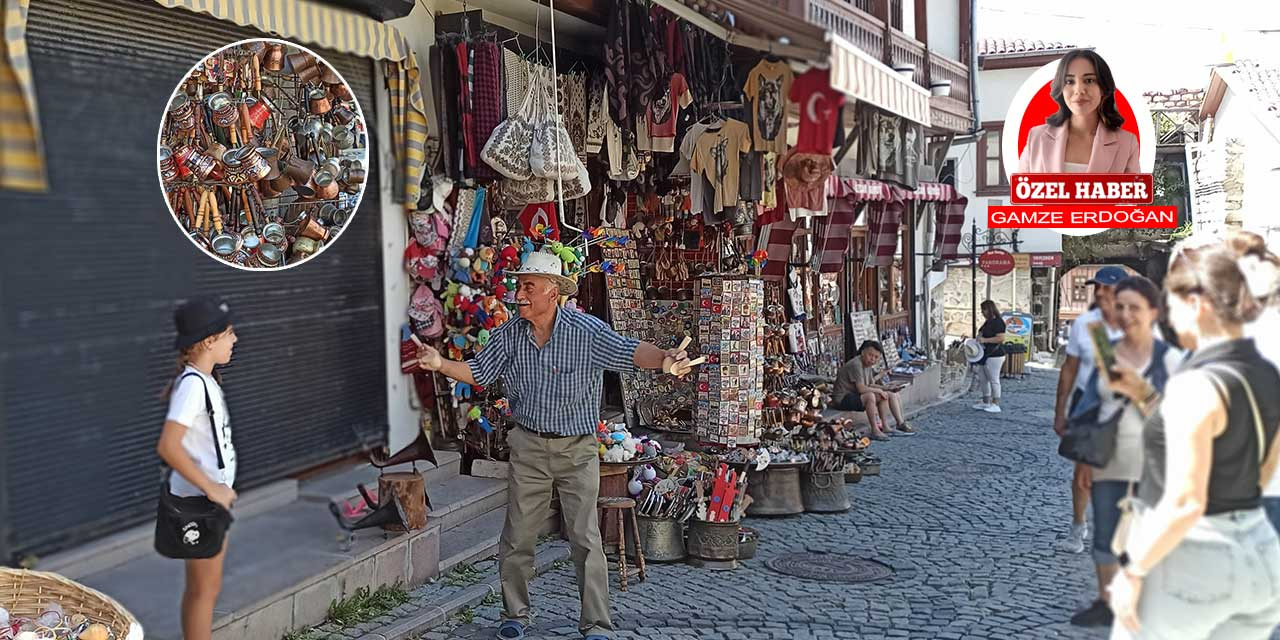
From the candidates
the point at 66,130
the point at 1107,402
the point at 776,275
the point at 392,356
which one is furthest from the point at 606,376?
the point at 1107,402

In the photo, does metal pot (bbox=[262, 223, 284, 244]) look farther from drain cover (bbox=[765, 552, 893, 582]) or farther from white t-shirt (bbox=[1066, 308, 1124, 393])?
drain cover (bbox=[765, 552, 893, 582])

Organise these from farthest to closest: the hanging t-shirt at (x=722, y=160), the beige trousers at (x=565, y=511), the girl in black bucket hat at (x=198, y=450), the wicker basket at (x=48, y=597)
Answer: the hanging t-shirt at (x=722, y=160) < the beige trousers at (x=565, y=511) < the wicker basket at (x=48, y=597) < the girl in black bucket hat at (x=198, y=450)

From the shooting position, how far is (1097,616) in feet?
8.17

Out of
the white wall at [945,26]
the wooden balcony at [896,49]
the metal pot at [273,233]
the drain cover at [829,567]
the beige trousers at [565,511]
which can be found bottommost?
the drain cover at [829,567]

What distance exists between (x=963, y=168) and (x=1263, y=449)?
56.0 ft

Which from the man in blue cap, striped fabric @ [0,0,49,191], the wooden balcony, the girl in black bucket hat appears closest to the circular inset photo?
the girl in black bucket hat

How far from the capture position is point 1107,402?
7.77 ft

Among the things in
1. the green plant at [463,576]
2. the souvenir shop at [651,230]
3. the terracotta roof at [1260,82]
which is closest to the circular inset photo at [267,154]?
the souvenir shop at [651,230]

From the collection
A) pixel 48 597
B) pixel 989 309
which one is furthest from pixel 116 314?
pixel 989 309

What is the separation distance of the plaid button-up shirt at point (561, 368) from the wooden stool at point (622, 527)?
4.10 ft

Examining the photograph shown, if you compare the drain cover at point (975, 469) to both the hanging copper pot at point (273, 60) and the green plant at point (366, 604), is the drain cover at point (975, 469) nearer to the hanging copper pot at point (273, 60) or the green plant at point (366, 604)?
the green plant at point (366, 604)

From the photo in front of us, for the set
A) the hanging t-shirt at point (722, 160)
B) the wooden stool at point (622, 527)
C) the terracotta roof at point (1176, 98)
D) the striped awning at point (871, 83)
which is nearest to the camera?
the striped awning at point (871, 83)

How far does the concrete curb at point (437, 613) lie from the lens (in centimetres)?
513

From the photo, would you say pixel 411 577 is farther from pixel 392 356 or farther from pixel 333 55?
pixel 333 55
